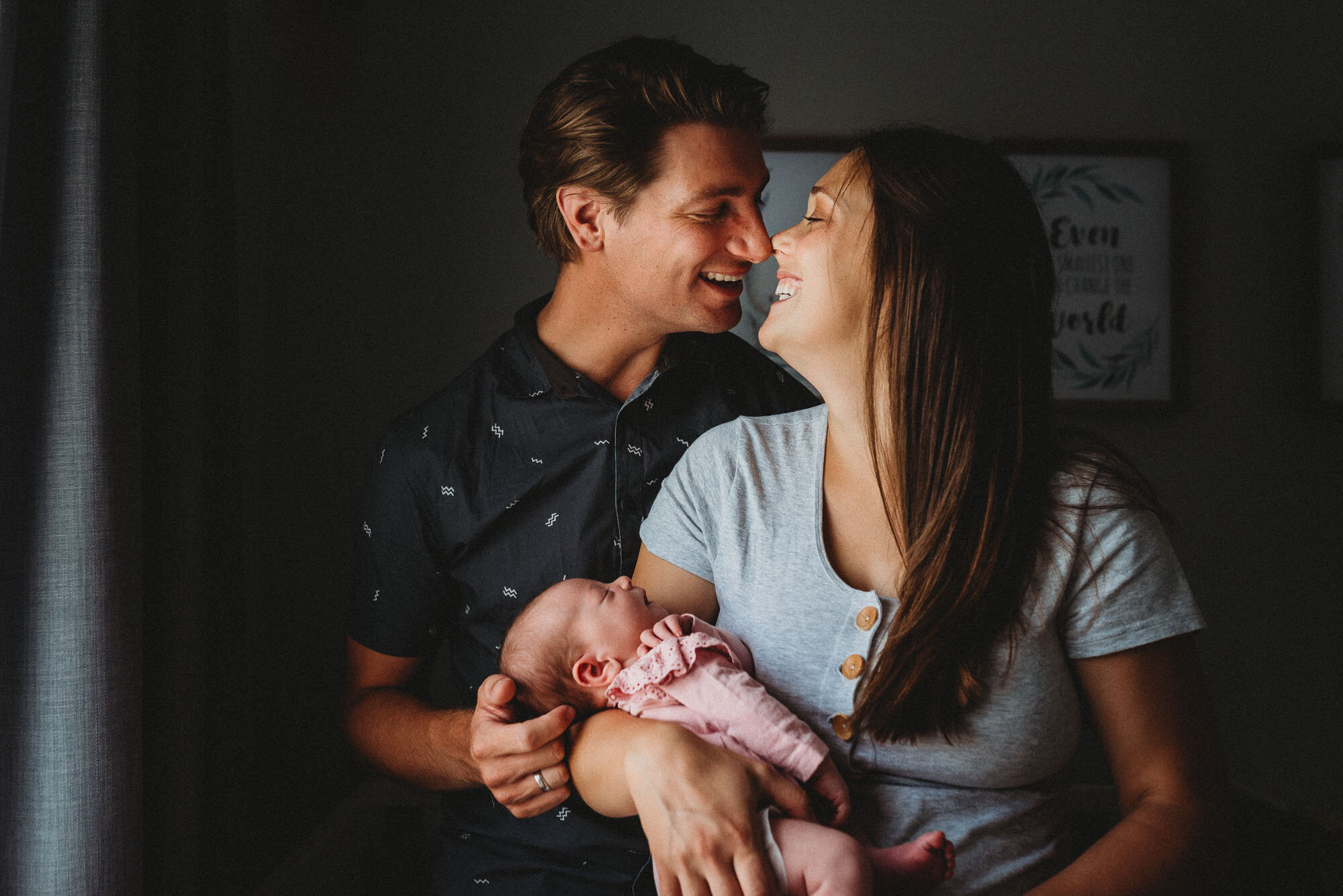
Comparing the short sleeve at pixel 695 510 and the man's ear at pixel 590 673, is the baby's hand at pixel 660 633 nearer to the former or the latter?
the man's ear at pixel 590 673

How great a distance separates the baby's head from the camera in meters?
1.23

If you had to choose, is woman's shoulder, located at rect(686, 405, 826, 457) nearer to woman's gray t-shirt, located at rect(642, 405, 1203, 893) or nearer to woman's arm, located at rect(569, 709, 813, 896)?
woman's gray t-shirt, located at rect(642, 405, 1203, 893)

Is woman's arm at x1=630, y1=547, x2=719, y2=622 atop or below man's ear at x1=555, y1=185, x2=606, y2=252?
below

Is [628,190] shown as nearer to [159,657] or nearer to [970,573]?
[970,573]

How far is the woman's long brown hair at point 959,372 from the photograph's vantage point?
117cm

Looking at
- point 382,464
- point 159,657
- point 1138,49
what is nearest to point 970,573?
point 382,464

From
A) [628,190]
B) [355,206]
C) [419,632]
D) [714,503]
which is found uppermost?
[355,206]

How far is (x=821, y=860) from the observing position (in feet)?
3.19

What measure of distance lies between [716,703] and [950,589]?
1.15 ft

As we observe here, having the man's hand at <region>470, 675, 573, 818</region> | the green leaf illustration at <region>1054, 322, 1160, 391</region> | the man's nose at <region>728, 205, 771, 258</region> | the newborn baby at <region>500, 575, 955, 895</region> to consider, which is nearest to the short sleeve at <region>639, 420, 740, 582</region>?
the newborn baby at <region>500, 575, 955, 895</region>

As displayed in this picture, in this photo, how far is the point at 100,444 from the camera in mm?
1120

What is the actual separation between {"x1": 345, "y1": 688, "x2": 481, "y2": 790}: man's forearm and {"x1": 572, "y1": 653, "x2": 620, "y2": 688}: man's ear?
0.96 ft

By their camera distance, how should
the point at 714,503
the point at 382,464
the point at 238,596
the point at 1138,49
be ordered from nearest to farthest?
the point at 714,503 → the point at 238,596 → the point at 382,464 → the point at 1138,49

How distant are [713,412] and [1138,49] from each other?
5.74 feet
